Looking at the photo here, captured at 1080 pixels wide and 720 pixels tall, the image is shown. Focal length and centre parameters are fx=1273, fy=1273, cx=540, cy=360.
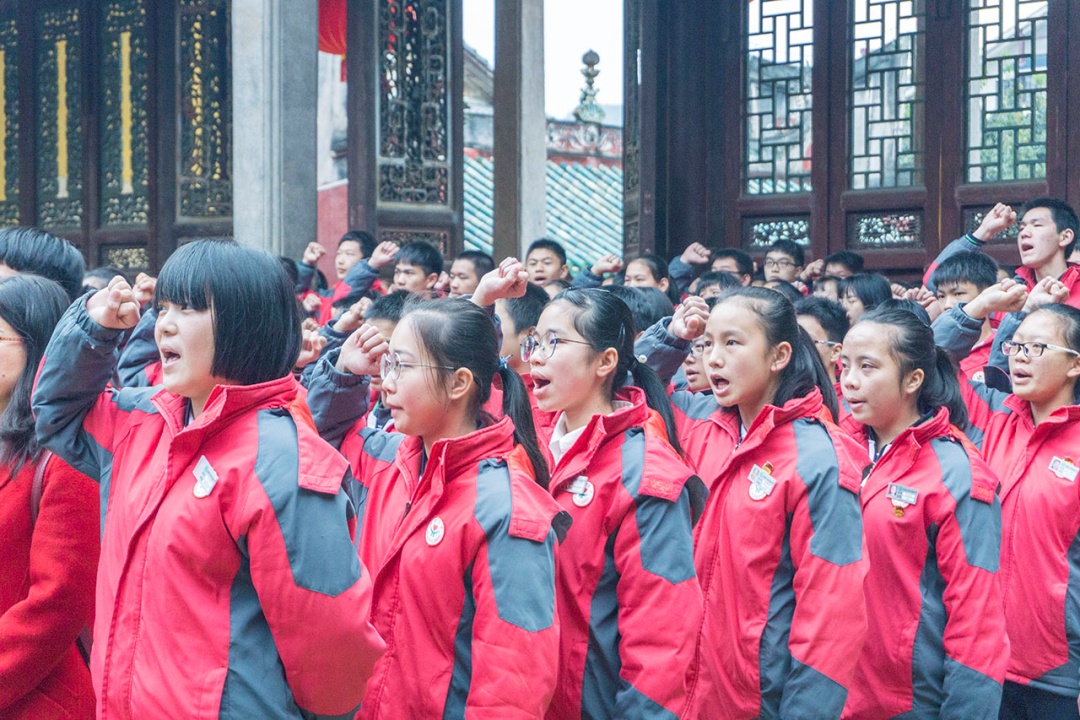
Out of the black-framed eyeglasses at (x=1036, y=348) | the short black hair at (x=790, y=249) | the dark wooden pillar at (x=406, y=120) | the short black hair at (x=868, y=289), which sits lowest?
the black-framed eyeglasses at (x=1036, y=348)

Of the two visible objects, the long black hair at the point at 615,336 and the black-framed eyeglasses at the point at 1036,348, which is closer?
the long black hair at the point at 615,336

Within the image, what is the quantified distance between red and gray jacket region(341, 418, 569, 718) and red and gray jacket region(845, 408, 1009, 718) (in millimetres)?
1021

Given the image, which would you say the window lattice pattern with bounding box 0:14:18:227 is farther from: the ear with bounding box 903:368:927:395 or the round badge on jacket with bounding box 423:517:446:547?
the round badge on jacket with bounding box 423:517:446:547

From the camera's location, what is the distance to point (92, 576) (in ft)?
8.28

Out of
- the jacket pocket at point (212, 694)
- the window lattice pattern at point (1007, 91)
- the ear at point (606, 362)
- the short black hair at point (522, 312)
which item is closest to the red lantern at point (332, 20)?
the window lattice pattern at point (1007, 91)

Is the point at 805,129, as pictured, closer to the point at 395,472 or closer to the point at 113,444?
the point at 395,472

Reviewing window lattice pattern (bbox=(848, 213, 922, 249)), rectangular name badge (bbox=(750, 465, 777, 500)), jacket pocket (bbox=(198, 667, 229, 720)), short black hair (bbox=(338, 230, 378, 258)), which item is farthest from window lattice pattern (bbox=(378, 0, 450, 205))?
jacket pocket (bbox=(198, 667, 229, 720))

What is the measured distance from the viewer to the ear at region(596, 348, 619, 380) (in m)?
3.12

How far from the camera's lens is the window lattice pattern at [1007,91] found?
6965mm

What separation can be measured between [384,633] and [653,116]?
5.69m

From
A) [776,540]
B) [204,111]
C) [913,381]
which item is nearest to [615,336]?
[776,540]

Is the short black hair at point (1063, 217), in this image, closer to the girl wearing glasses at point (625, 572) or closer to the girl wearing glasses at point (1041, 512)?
the girl wearing glasses at point (1041, 512)

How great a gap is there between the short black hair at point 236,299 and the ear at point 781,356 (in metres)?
1.41

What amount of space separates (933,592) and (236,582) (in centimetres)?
178
